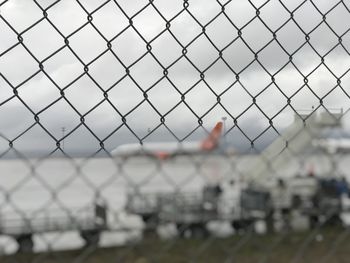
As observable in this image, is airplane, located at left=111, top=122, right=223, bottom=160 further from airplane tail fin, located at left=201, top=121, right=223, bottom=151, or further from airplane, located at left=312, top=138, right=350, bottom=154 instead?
airplane, located at left=312, top=138, right=350, bottom=154

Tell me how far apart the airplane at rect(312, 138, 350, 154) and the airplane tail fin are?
422 millimetres

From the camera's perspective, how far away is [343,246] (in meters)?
1.99

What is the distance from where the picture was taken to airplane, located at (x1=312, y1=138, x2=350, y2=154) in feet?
4.66

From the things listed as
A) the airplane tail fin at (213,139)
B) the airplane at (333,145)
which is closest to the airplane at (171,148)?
the airplane tail fin at (213,139)

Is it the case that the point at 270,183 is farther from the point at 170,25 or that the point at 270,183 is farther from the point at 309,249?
the point at 170,25

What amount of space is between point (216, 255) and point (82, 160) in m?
1.09

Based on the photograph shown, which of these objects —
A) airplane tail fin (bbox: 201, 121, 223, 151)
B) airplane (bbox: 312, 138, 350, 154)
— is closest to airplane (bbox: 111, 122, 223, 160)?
airplane tail fin (bbox: 201, 121, 223, 151)

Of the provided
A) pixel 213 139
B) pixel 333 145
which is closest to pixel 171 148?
pixel 213 139

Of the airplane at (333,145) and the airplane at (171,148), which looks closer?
the airplane at (171,148)

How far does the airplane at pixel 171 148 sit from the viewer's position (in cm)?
104

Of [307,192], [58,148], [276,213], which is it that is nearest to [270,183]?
[276,213]

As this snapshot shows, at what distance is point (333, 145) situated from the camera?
4.75ft

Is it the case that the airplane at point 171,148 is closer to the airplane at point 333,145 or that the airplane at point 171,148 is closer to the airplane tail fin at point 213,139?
the airplane tail fin at point 213,139

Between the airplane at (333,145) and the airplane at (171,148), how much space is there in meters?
0.43
